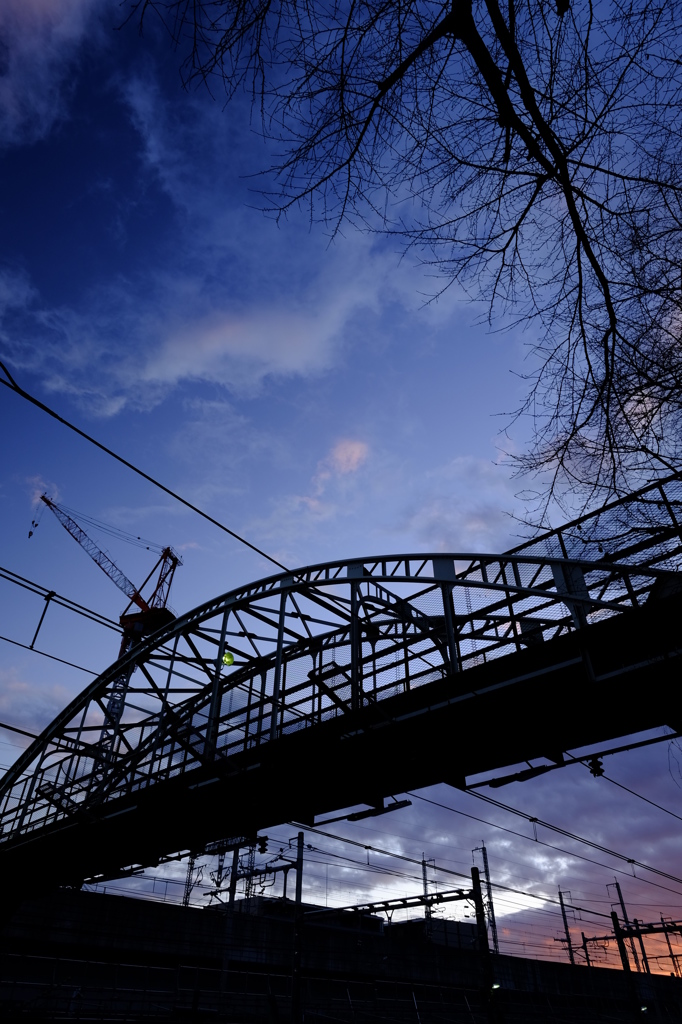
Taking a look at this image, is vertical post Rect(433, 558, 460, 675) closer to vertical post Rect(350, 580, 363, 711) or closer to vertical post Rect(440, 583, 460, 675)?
vertical post Rect(440, 583, 460, 675)

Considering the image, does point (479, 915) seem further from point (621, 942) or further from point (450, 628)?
point (621, 942)

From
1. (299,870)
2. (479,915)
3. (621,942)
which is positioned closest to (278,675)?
(479,915)

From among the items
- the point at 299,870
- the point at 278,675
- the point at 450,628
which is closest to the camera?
the point at 450,628

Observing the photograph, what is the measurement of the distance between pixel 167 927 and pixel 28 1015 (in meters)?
11.8

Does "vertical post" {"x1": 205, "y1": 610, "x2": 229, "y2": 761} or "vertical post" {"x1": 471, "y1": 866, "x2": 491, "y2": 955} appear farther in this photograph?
"vertical post" {"x1": 471, "y1": 866, "x2": 491, "y2": 955}

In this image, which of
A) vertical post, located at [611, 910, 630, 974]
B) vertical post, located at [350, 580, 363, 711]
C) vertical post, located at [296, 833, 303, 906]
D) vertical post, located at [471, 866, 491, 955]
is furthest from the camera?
vertical post, located at [611, 910, 630, 974]

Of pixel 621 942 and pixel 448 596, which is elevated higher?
pixel 448 596

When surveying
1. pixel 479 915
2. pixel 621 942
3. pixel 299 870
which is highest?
pixel 299 870

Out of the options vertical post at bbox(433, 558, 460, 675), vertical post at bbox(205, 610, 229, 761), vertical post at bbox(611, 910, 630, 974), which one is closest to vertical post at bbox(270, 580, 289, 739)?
vertical post at bbox(205, 610, 229, 761)

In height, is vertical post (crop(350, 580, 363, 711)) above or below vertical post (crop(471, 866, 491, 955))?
above

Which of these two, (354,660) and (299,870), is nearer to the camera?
(354,660)

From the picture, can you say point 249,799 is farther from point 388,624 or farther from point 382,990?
point 382,990

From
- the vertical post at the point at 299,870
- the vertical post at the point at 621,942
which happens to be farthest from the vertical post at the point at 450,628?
the vertical post at the point at 621,942

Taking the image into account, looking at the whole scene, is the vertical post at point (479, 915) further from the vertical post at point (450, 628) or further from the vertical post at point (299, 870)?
the vertical post at point (450, 628)
